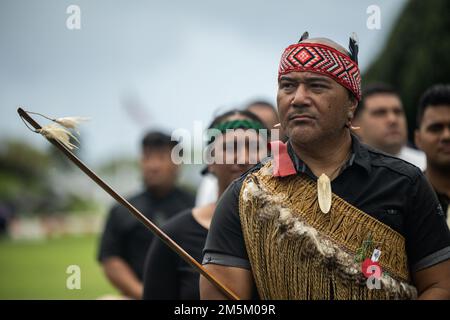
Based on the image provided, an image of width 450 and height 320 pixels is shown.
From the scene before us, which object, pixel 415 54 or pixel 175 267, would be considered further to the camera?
pixel 415 54

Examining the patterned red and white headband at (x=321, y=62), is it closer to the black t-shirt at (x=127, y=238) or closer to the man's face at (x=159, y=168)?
the black t-shirt at (x=127, y=238)

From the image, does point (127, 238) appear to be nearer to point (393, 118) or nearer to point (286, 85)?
point (393, 118)

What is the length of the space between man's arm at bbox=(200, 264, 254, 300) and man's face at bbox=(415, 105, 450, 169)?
7.50 feet

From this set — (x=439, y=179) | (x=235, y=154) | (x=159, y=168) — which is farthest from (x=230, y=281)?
(x=159, y=168)

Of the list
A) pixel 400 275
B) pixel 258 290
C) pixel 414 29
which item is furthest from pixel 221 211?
pixel 414 29

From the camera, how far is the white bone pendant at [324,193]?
3953 mm

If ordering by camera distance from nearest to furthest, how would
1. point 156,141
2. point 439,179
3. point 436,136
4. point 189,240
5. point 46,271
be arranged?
point 189,240 < point 439,179 < point 436,136 < point 156,141 < point 46,271

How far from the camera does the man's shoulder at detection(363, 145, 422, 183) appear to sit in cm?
404

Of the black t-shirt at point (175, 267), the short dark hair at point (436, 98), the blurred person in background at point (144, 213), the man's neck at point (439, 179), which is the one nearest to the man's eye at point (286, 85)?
the black t-shirt at point (175, 267)

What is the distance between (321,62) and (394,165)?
647 millimetres

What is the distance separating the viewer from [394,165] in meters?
4.11

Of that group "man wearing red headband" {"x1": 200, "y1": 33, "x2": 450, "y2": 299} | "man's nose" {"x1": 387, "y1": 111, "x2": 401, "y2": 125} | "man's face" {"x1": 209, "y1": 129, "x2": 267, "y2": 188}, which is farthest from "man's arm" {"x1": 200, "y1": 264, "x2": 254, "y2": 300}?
"man's nose" {"x1": 387, "y1": 111, "x2": 401, "y2": 125}

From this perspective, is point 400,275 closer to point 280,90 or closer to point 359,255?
point 359,255

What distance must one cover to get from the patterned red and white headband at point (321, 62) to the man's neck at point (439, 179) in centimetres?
179
